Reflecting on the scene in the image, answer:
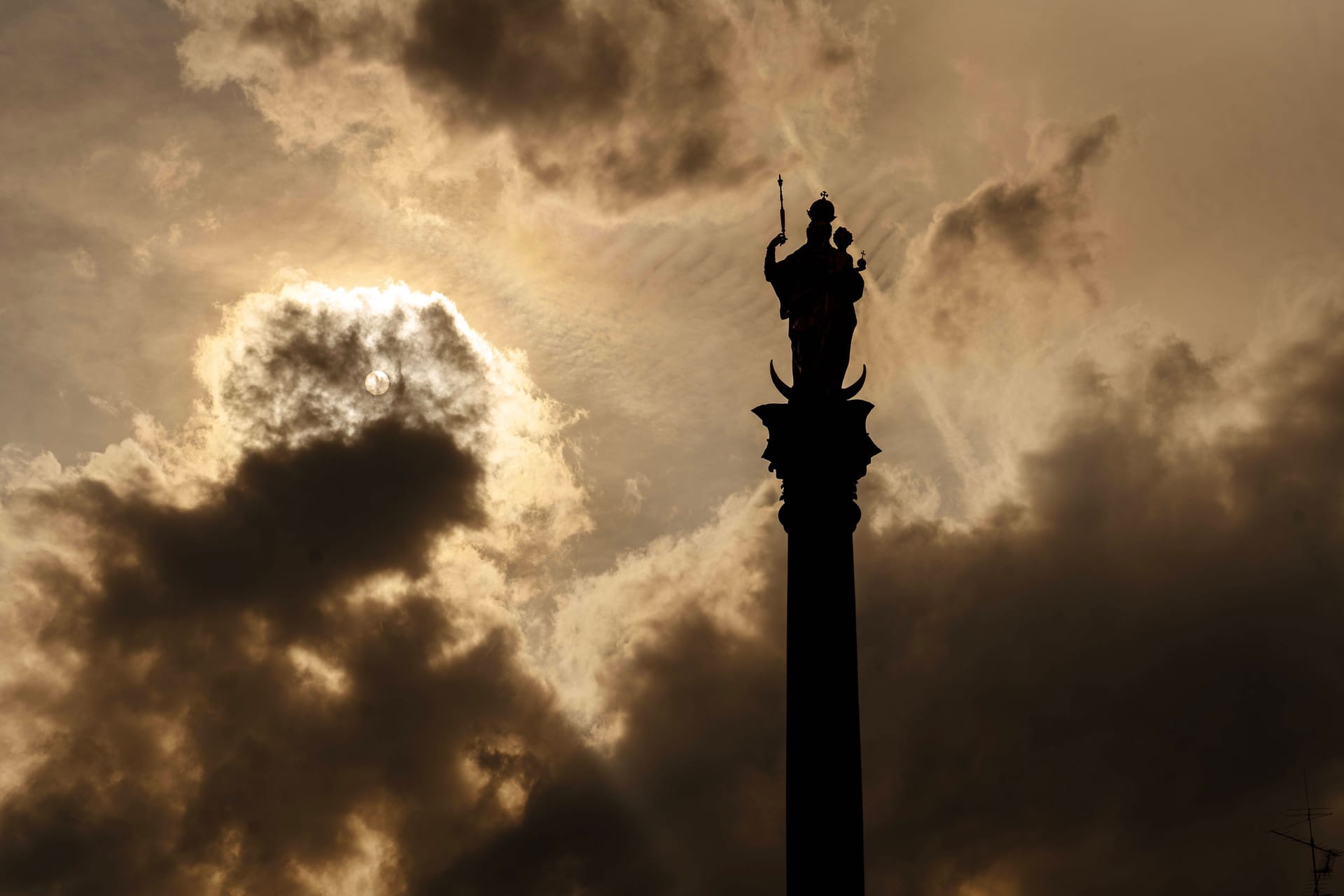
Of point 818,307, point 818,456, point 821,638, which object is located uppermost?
point 818,307

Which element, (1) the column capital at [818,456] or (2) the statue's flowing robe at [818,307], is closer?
(1) the column capital at [818,456]

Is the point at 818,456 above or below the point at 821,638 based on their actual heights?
above

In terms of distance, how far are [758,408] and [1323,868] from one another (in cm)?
4940

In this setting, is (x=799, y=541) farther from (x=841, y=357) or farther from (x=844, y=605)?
(x=841, y=357)

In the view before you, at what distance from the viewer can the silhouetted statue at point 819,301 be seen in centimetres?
2605

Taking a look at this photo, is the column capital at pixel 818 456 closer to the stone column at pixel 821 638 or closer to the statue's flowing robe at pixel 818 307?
the stone column at pixel 821 638

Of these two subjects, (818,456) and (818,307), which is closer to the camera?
(818,456)

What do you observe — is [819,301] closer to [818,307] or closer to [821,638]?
[818,307]

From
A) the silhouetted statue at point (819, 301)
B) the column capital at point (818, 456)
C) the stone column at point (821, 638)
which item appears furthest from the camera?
the silhouetted statue at point (819, 301)

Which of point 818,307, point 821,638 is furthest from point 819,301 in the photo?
point 821,638

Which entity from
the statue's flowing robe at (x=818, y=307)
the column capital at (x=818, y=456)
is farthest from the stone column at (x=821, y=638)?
the statue's flowing robe at (x=818, y=307)

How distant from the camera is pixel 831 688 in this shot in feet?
76.0

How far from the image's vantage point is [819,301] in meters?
26.4

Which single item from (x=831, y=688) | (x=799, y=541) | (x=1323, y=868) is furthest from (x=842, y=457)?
(x=1323, y=868)
